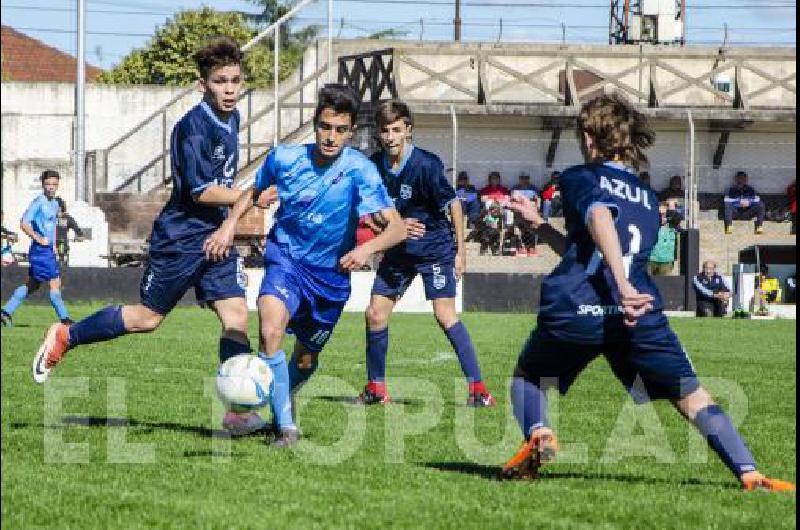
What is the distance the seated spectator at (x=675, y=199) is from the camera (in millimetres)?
27844

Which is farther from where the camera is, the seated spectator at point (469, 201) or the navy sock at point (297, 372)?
the seated spectator at point (469, 201)

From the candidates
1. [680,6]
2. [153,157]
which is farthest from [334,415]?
[680,6]

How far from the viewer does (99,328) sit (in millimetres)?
7961

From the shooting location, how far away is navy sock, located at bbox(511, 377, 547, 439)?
19.8ft

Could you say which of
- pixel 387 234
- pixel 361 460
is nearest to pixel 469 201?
pixel 387 234

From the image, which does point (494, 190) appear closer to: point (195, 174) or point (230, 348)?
point (230, 348)

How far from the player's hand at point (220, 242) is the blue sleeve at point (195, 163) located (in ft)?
1.47

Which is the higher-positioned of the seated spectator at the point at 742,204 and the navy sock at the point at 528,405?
the seated spectator at the point at 742,204

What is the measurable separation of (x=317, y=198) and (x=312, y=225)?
14 cm

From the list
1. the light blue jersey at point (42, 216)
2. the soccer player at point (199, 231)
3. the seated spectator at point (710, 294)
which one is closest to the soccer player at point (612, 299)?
the soccer player at point (199, 231)

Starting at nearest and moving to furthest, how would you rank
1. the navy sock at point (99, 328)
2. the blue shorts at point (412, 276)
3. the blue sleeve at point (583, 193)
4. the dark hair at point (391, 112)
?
1. the blue sleeve at point (583, 193)
2. the navy sock at point (99, 328)
3. the dark hair at point (391, 112)
4. the blue shorts at point (412, 276)

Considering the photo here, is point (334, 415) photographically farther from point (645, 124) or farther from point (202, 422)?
point (645, 124)

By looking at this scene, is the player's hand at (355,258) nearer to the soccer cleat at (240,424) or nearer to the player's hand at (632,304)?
the soccer cleat at (240,424)

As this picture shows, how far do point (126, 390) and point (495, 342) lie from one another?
7.21m
